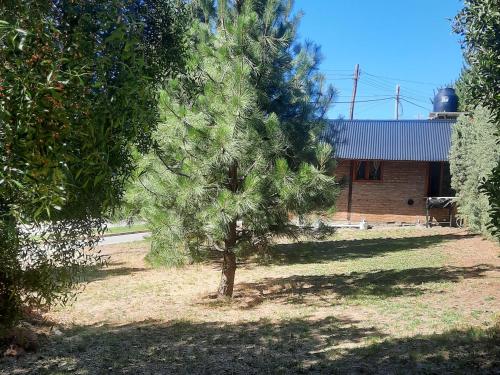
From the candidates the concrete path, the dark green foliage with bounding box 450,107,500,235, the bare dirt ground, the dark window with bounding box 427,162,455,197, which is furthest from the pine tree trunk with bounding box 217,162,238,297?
the dark window with bounding box 427,162,455,197

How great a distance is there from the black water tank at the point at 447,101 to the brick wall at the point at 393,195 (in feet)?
17.2

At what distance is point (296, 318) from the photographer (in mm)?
8625

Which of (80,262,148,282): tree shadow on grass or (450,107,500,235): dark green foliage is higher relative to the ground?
(450,107,500,235): dark green foliage

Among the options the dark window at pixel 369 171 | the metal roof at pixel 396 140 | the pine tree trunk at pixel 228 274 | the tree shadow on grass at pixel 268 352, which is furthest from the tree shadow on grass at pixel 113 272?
the dark window at pixel 369 171

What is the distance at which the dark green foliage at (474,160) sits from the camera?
13422 millimetres

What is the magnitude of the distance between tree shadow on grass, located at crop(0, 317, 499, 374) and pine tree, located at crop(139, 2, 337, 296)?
71.8 inches

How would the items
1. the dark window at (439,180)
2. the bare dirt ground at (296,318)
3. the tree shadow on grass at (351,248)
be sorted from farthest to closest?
the dark window at (439,180) < the tree shadow on grass at (351,248) < the bare dirt ground at (296,318)

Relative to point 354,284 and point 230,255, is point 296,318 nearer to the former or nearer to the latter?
point 230,255

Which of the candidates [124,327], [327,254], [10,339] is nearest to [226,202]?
[124,327]

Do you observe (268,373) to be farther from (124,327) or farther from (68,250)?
(124,327)

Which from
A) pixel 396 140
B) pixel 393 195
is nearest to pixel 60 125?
pixel 393 195

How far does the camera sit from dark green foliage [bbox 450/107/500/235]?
13422mm

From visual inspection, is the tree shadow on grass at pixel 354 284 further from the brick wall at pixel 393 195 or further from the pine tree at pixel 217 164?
the brick wall at pixel 393 195

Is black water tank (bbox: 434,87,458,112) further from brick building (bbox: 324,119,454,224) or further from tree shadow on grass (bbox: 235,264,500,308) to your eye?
tree shadow on grass (bbox: 235,264,500,308)
